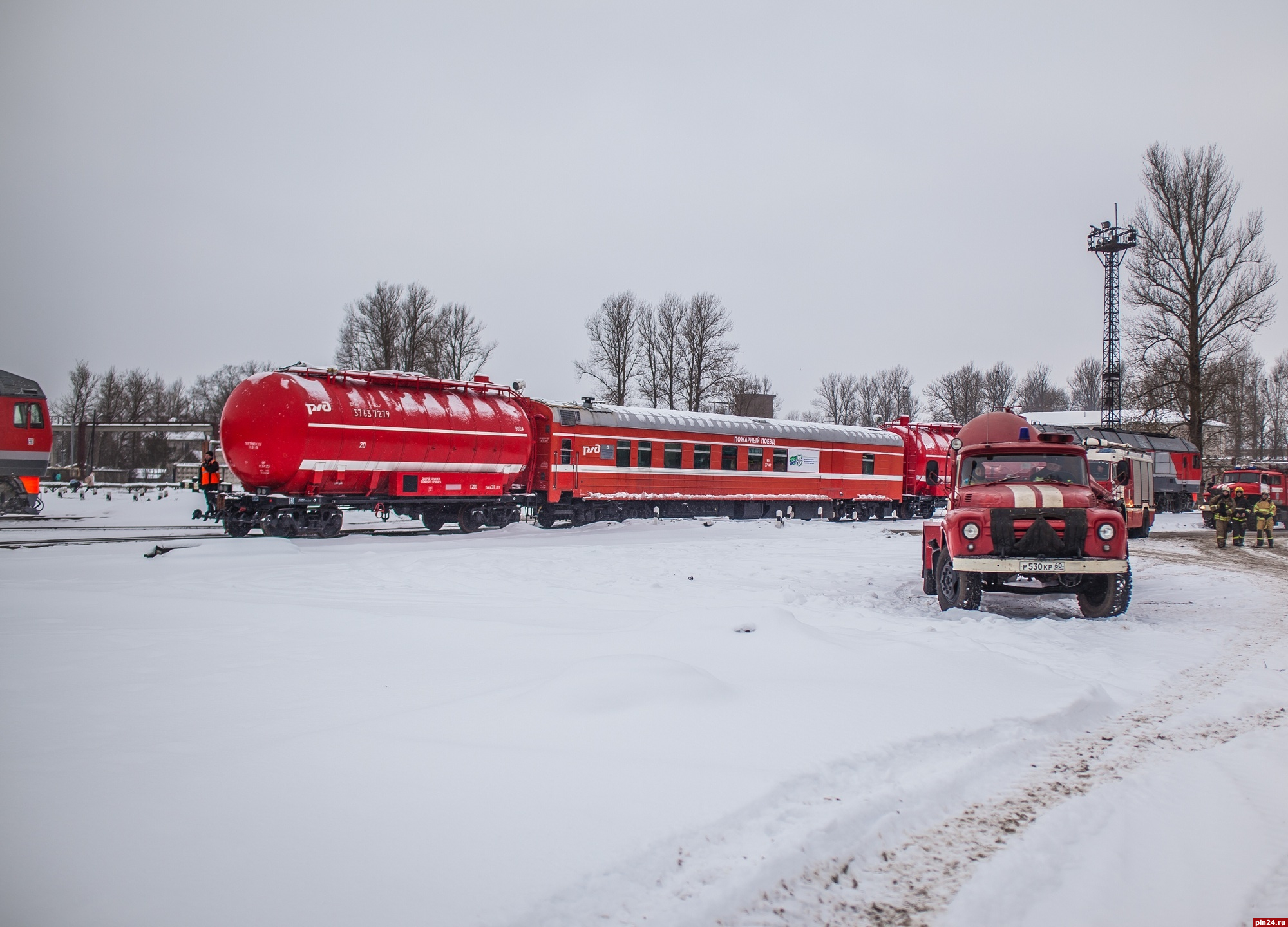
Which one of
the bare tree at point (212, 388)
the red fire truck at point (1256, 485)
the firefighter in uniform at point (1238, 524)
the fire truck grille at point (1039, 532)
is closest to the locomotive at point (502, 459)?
the fire truck grille at point (1039, 532)

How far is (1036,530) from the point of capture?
9.35m

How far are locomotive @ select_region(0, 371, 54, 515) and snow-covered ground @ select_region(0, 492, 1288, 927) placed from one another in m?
19.2

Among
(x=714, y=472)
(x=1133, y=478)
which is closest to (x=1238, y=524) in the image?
(x=1133, y=478)

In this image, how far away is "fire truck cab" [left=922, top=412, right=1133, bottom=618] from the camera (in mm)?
9328

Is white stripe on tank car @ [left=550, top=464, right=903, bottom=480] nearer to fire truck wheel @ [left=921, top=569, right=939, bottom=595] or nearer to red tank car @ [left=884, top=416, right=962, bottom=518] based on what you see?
red tank car @ [left=884, top=416, right=962, bottom=518]

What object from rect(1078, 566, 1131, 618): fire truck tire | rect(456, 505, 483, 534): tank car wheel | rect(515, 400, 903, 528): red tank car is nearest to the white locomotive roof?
rect(515, 400, 903, 528): red tank car

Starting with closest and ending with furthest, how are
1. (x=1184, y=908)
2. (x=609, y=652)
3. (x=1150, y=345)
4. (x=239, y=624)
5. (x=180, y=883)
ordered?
(x=180, y=883), (x=1184, y=908), (x=609, y=652), (x=239, y=624), (x=1150, y=345)

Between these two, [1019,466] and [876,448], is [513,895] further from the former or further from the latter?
[876,448]

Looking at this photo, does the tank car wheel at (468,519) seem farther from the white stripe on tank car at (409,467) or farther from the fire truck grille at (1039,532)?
the fire truck grille at (1039,532)

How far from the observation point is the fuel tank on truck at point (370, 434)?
17.5 meters

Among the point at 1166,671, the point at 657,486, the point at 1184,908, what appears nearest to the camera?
the point at 1184,908

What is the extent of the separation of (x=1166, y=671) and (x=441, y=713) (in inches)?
251

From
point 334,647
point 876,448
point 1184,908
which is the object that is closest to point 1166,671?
point 1184,908

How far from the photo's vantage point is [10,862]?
2824 millimetres
